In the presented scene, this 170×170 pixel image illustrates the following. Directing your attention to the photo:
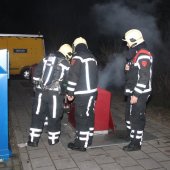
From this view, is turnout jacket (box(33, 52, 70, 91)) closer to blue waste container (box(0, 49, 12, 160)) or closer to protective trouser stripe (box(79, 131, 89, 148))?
blue waste container (box(0, 49, 12, 160))

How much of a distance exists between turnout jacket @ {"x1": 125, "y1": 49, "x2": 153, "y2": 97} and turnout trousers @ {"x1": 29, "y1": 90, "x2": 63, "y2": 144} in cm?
139

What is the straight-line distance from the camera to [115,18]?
12664 millimetres

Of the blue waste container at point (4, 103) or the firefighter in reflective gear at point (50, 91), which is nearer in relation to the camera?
the blue waste container at point (4, 103)

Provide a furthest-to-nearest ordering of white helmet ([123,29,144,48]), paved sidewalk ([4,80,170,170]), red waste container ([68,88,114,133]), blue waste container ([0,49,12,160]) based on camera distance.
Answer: red waste container ([68,88,114,133])
white helmet ([123,29,144,48])
blue waste container ([0,49,12,160])
paved sidewalk ([4,80,170,170])

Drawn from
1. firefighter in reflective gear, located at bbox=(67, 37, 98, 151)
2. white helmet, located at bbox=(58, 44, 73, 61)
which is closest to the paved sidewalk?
firefighter in reflective gear, located at bbox=(67, 37, 98, 151)

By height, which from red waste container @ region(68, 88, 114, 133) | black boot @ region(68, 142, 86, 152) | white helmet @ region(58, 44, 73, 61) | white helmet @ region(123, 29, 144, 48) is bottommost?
black boot @ region(68, 142, 86, 152)

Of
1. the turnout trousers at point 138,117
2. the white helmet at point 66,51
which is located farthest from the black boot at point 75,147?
the white helmet at point 66,51

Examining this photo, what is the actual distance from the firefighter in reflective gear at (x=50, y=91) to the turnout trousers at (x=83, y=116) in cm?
38

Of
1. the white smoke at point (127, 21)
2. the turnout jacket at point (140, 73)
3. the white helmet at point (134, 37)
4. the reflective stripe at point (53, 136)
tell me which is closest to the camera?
the turnout jacket at point (140, 73)

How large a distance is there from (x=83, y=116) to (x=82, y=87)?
537 mm

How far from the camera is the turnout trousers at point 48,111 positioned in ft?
19.1

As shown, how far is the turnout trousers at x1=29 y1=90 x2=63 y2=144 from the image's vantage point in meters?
5.83

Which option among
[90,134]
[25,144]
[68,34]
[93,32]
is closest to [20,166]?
[25,144]

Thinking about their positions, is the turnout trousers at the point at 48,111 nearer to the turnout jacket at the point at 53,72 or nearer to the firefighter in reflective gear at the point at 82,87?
the turnout jacket at the point at 53,72
